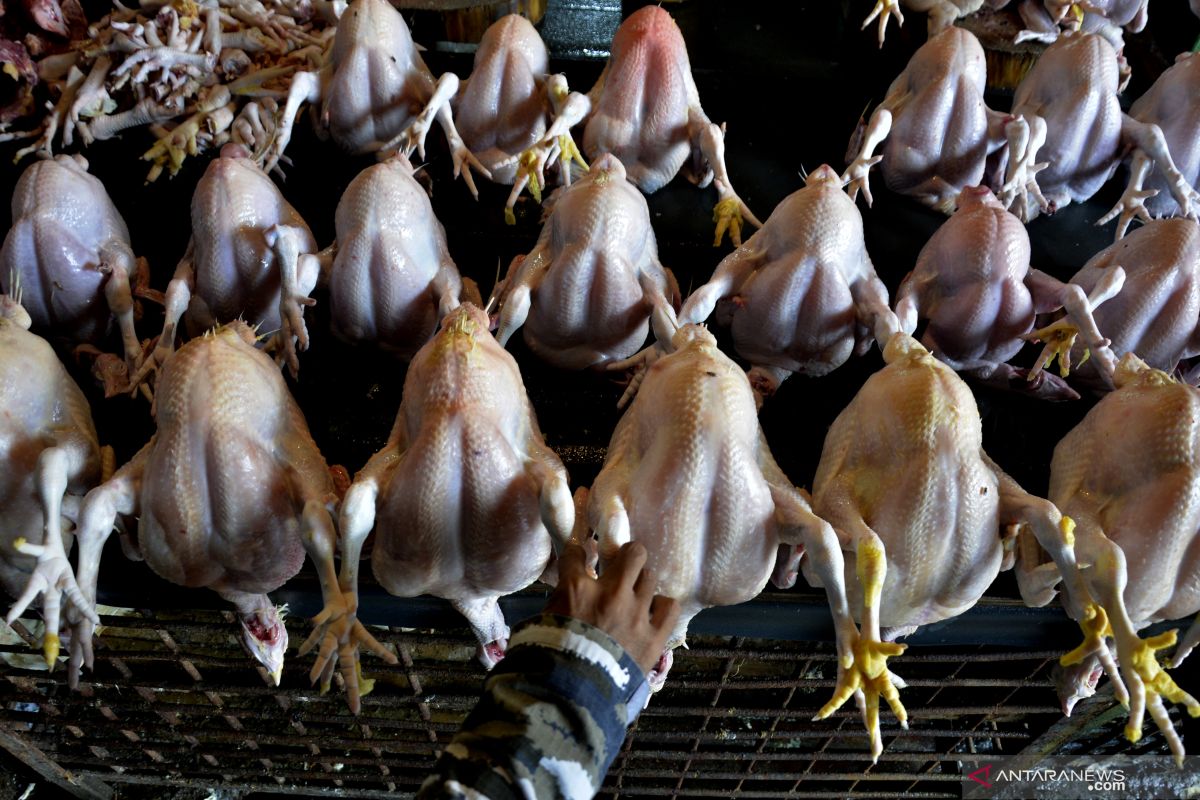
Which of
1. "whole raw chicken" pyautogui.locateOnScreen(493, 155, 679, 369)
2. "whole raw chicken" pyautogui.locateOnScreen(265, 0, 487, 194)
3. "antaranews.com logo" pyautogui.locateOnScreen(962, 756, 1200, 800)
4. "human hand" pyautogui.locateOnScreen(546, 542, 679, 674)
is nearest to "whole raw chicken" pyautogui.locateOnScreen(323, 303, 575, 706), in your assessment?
"human hand" pyautogui.locateOnScreen(546, 542, 679, 674)

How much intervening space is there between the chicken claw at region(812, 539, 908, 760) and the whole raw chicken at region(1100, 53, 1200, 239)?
133 centimetres

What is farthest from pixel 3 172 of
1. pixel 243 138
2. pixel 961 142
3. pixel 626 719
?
pixel 961 142

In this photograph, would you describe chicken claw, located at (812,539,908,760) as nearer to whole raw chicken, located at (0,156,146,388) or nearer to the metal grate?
the metal grate

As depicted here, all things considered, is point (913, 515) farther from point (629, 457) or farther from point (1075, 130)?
point (1075, 130)

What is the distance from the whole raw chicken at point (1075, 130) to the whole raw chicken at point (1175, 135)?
4 centimetres

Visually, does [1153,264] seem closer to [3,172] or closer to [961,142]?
[961,142]

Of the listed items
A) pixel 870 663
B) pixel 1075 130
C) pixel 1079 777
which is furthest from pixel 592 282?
pixel 1079 777

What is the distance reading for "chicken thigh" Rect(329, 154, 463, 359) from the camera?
1.62 m

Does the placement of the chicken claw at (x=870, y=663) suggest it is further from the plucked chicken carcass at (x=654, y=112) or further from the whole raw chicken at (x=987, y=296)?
the plucked chicken carcass at (x=654, y=112)

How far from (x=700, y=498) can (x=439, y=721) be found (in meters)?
1.03

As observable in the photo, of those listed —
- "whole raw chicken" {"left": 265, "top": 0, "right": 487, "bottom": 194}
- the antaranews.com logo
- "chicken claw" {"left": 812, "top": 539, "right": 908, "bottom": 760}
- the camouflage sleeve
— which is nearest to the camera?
the camouflage sleeve

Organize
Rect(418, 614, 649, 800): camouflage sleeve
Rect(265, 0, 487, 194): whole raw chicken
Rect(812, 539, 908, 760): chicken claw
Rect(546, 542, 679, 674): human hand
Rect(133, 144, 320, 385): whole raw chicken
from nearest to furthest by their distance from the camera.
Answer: Rect(418, 614, 649, 800): camouflage sleeve, Rect(546, 542, 679, 674): human hand, Rect(812, 539, 908, 760): chicken claw, Rect(133, 144, 320, 385): whole raw chicken, Rect(265, 0, 487, 194): whole raw chicken

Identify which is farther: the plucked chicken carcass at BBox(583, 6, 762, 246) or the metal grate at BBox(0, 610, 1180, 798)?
the plucked chicken carcass at BBox(583, 6, 762, 246)

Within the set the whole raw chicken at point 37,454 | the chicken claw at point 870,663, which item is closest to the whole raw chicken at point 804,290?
the chicken claw at point 870,663
